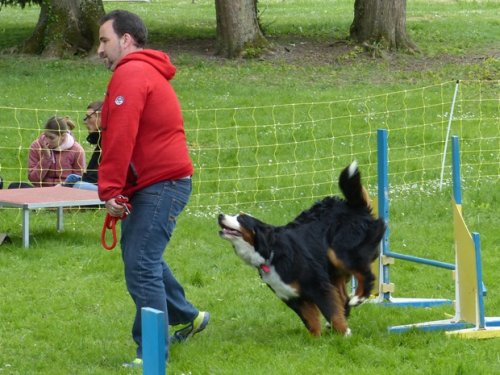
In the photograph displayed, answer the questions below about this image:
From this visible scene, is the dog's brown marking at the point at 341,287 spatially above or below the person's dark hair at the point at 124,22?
below

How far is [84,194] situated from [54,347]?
332cm

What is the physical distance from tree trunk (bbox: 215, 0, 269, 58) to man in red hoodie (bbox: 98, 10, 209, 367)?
1344 centimetres

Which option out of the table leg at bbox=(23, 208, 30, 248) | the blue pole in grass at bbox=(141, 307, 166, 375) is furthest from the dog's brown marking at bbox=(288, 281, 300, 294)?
the table leg at bbox=(23, 208, 30, 248)

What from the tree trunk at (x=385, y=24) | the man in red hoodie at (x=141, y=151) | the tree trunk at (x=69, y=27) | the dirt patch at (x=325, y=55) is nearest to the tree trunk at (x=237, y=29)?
the dirt patch at (x=325, y=55)

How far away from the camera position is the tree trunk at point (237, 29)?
18.7m

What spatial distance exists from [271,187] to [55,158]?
2.29m

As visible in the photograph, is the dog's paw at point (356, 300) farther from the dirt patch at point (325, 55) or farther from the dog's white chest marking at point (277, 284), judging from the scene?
the dirt patch at point (325, 55)

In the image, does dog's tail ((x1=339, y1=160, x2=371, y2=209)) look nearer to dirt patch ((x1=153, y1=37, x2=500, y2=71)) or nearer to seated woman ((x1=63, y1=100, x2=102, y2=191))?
seated woman ((x1=63, y1=100, x2=102, y2=191))

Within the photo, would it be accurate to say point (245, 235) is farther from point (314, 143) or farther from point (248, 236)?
point (314, 143)

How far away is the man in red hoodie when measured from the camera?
5.24 metres

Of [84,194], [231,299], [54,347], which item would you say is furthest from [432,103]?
[54,347]

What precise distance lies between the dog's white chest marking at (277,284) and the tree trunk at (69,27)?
46.7 feet

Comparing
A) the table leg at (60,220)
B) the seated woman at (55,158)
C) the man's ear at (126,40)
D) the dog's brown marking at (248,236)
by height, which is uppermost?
the man's ear at (126,40)

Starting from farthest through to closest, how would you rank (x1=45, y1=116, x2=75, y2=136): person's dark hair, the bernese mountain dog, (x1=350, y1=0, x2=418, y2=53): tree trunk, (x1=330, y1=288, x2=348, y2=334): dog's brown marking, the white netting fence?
1. (x1=350, y1=0, x2=418, y2=53): tree trunk
2. the white netting fence
3. (x1=45, y1=116, x2=75, y2=136): person's dark hair
4. (x1=330, y1=288, x2=348, y2=334): dog's brown marking
5. the bernese mountain dog
